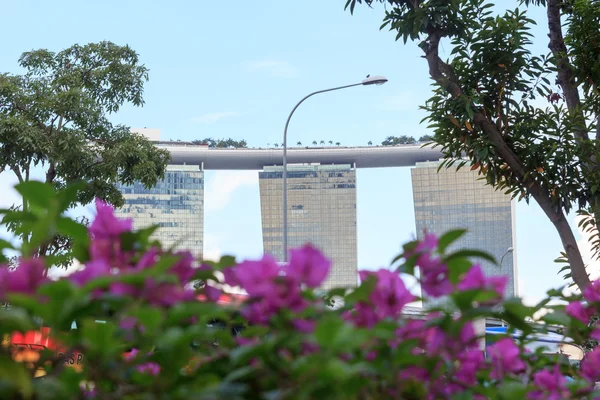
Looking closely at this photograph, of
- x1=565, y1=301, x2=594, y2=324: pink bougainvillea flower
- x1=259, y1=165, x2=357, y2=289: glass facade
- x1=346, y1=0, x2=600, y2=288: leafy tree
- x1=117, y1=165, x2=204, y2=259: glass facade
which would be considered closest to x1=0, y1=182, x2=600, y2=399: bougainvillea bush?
x1=565, y1=301, x2=594, y2=324: pink bougainvillea flower

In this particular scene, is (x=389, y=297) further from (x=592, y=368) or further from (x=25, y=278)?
(x=592, y=368)

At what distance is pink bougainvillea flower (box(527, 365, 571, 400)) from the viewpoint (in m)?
1.16

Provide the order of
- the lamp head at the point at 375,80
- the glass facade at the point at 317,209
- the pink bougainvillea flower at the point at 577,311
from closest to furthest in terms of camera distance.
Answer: the pink bougainvillea flower at the point at 577,311
the lamp head at the point at 375,80
the glass facade at the point at 317,209

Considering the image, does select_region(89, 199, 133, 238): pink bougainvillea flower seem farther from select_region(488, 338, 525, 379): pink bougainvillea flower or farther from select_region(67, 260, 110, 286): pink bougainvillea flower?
select_region(488, 338, 525, 379): pink bougainvillea flower

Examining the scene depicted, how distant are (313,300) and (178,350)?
18 centimetres

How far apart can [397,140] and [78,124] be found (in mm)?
47582

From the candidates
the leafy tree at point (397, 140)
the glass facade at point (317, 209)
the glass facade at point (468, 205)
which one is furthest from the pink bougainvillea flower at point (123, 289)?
the glass facade at point (468, 205)

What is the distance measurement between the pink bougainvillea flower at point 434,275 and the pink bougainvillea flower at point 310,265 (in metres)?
0.21

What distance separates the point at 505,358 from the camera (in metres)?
1.23

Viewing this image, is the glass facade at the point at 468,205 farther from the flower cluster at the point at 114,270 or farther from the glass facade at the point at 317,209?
the flower cluster at the point at 114,270

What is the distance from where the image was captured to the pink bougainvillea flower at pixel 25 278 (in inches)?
32.5

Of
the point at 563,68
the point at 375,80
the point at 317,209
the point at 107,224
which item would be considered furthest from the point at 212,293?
the point at 317,209

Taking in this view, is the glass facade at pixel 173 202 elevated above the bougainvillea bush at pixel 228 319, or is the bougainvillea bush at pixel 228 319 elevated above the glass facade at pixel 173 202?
the glass facade at pixel 173 202

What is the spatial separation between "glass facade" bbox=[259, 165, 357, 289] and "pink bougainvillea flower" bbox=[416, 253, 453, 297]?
71.7 meters
